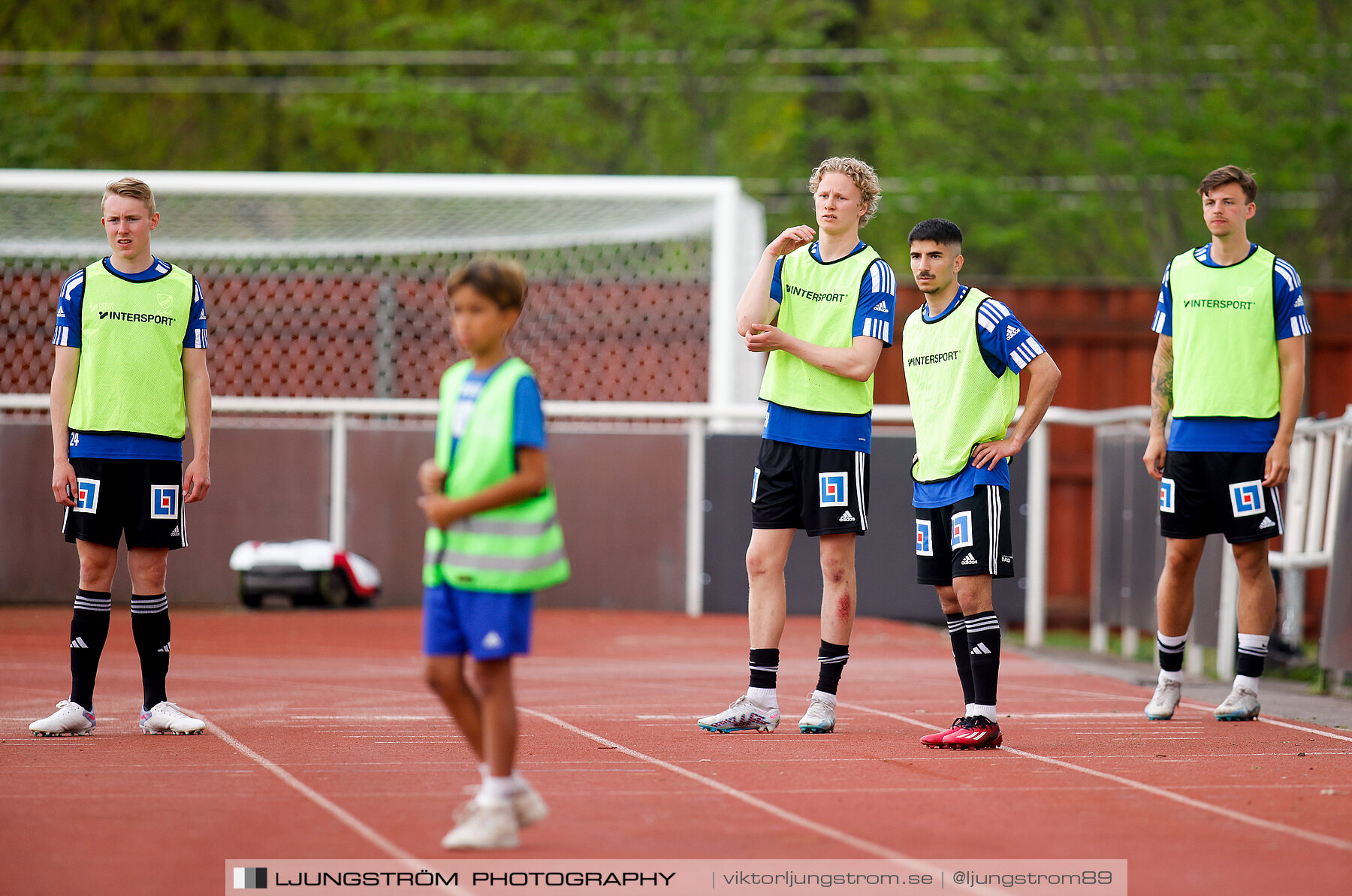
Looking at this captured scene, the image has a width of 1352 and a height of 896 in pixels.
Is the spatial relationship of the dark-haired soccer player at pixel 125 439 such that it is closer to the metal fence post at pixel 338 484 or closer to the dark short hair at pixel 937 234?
the dark short hair at pixel 937 234

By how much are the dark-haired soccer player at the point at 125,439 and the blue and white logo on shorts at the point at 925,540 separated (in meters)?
2.73

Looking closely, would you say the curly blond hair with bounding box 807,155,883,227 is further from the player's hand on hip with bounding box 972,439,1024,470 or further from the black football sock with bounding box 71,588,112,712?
the black football sock with bounding box 71,588,112,712

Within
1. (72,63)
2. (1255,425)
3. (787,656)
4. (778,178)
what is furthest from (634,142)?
(1255,425)

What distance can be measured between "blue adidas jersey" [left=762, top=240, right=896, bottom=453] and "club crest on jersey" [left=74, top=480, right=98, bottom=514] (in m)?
2.55

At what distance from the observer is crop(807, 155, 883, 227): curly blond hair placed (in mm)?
6059

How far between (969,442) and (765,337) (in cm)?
86

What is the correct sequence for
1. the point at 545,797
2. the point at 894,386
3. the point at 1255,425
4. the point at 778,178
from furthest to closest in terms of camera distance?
the point at 778,178 → the point at 894,386 → the point at 1255,425 → the point at 545,797

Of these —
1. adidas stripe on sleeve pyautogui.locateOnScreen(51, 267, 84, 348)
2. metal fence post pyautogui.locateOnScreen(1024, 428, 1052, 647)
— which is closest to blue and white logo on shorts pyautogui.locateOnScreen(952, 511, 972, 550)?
adidas stripe on sleeve pyautogui.locateOnScreen(51, 267, 84, 348)

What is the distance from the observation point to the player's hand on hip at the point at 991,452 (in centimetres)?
576

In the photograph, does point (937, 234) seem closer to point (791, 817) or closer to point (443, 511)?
point (791, 817)

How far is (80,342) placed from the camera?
5.94 metres

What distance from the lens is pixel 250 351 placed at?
14.2 m

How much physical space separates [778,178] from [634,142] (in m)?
3.08

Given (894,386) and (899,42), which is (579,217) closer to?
(894,386)
